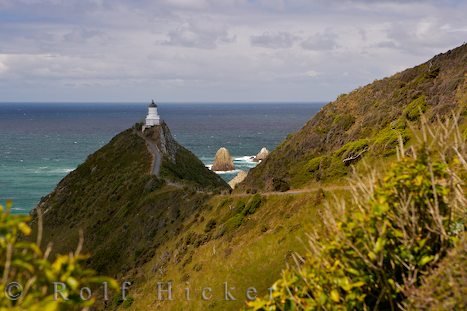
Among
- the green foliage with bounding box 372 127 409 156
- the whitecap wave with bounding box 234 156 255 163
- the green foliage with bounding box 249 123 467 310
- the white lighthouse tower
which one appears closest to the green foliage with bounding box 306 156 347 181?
the green foliage with bounding box 372 127 409 156

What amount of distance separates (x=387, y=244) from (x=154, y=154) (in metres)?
68.2

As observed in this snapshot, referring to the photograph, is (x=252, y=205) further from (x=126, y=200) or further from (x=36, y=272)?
Result: (x=36, y=272)

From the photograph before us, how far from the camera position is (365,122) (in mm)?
53375

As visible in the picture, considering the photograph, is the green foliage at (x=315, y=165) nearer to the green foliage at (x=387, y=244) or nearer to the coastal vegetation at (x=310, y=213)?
the coastal vegetation at (x=310, y=213)

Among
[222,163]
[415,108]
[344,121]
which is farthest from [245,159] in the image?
[415,108]

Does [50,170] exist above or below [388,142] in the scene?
below

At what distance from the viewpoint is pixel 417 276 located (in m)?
12.3

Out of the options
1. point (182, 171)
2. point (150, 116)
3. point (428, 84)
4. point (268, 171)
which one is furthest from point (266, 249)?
point (150, 116)

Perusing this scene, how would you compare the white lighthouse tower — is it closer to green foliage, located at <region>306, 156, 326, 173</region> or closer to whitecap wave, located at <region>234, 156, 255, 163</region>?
green foliage, located at <region>306, 156, 326, 173</region>

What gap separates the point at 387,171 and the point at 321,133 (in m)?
46.8

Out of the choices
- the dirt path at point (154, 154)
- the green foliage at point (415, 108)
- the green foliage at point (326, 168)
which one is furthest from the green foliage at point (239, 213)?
the dirt path at point (154, 154)

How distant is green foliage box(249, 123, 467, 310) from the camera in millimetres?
11789

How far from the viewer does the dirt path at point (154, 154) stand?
69675mm

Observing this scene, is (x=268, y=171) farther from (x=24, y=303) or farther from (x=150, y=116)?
(x=24, y=303)
